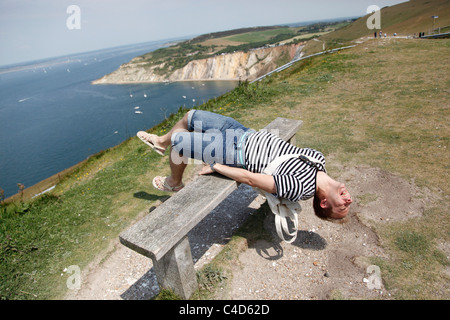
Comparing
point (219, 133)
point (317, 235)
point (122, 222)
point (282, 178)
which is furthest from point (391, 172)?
point (122, 222)

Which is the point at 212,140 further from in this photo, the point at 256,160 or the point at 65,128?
the point at 65,128

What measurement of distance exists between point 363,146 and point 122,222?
4.66m

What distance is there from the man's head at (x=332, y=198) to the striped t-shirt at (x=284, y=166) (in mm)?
94

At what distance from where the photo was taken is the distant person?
280 cm

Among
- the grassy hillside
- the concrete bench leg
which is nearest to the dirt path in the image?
the concrete bench leg

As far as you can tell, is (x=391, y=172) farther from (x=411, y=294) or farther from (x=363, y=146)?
(x=411, y=294)

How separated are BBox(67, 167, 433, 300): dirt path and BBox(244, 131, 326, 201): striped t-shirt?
0.84 metres

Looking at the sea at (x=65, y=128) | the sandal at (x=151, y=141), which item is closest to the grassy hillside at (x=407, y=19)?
the sea at (x=65, y=128)

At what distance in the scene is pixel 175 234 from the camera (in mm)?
2320

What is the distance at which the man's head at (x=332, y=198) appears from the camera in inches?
110

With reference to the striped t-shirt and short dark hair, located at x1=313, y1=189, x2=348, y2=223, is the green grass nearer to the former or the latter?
short dark hair, located at x1=313, y1=189, x2=348, y2=223

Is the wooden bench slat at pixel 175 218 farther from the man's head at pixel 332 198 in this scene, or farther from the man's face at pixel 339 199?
the man's face at pixel 339 199

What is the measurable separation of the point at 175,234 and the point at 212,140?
4.47 feet

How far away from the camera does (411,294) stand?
2.48m
